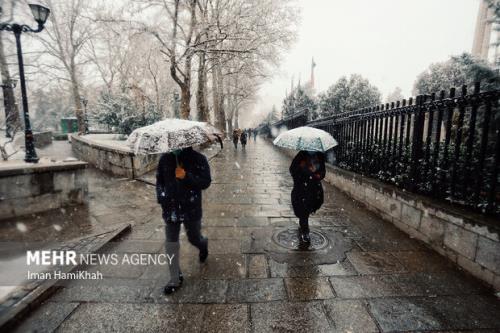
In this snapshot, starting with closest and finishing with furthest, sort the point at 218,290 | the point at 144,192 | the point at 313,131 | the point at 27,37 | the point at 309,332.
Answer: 1. the point at 309,332
2. the point at 218,290
3. the point at 313,131
4. the point at 144,192
5. the point at 27,37

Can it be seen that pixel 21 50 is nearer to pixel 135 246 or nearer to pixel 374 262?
pixel 135 246

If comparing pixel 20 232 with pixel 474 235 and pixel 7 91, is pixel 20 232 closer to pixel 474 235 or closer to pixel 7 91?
pixel 474 235

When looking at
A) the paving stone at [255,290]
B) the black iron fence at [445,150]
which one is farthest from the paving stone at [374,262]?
the black iron fence at [445,150]

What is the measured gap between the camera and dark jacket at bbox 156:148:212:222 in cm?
311

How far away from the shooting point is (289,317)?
2.71 metres

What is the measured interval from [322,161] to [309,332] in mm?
2419

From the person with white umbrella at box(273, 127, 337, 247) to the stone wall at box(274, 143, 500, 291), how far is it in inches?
66.1

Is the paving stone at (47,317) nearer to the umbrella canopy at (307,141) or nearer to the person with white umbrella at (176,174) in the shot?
the person with white umbrella at (176,174)

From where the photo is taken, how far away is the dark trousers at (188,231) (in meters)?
3.21

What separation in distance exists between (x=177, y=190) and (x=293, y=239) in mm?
2312

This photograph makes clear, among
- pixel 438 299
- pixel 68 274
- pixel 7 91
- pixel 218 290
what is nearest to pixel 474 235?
pixel 438 299

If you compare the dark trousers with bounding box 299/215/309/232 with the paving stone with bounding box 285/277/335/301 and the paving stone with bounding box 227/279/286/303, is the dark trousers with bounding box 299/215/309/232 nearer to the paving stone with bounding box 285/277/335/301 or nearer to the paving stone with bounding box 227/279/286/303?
A: the paving stone with bounding box 285/277/335/301

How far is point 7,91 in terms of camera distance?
20422 millimetres

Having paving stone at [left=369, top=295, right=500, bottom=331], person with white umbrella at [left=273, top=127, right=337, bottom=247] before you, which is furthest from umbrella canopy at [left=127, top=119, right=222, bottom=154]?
paving stone at [left=369, top=295, right=500, bottom=331]
